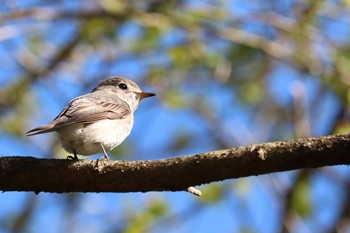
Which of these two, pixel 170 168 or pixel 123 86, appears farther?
pixel 123 86

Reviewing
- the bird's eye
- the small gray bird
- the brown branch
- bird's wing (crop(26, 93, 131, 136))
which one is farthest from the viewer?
the bird's eye

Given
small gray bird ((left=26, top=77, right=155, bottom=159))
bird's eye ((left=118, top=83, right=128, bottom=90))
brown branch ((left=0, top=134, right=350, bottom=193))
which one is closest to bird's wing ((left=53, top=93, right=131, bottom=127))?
small gray bird ((left=26, top=77, right=155, bottom=159))

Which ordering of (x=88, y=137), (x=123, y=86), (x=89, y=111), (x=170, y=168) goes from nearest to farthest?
(x=170, y=168) → (x=88, y=137) → (x=89, y=111) → (x=123, y=86)

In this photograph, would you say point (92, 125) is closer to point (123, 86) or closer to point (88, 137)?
point (88, 137)

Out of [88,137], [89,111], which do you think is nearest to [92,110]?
[89,111]

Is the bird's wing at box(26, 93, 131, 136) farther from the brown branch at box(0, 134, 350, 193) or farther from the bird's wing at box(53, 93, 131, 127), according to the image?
the brown branch at box(0, 134, 350, 193)

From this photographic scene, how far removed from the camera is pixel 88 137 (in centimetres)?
447

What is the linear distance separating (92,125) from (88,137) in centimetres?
12

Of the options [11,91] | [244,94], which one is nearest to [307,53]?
[244,94]

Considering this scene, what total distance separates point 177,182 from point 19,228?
4.60 meters

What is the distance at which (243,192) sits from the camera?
25.0 ft

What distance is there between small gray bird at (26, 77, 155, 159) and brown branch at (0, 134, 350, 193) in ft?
2.34

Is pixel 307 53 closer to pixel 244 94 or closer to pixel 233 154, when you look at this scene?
pixel 244 94

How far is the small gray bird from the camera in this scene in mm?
4406
